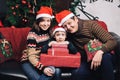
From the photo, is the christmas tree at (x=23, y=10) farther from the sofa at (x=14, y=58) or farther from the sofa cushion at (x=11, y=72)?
the sofa cushion at (x=11, y=72)

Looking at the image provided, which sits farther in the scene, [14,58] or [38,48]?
[14,58]

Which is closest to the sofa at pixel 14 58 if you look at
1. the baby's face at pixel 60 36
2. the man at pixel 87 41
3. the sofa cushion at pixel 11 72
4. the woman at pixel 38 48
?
the sofa cushion at pixel 11 72

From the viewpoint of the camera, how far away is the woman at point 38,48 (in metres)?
3.05

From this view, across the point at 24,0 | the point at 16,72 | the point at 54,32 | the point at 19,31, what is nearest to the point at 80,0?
the point at 24,0

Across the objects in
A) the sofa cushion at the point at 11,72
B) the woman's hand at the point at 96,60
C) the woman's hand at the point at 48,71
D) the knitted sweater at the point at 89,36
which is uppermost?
the knitted sweater at the point at 89,36

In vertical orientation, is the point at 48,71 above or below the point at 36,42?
below

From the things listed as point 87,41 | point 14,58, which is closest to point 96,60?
point 87,41

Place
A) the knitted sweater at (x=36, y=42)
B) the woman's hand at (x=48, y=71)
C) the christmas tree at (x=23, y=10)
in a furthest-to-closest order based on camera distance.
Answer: the christmas tree at (x=23, y=10)
the knitted sweater at (x=36, y=42)
the woman's hand at (x=48, y=71)

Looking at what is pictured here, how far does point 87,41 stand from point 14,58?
0.91 metres

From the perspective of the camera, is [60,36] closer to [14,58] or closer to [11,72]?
[11,72]

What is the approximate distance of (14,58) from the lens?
364cm

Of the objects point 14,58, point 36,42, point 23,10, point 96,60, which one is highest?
point 23,10

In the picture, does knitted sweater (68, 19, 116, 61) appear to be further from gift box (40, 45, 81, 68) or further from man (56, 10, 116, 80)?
gift box (40, 45, 81, 68)

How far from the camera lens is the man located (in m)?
3.04
